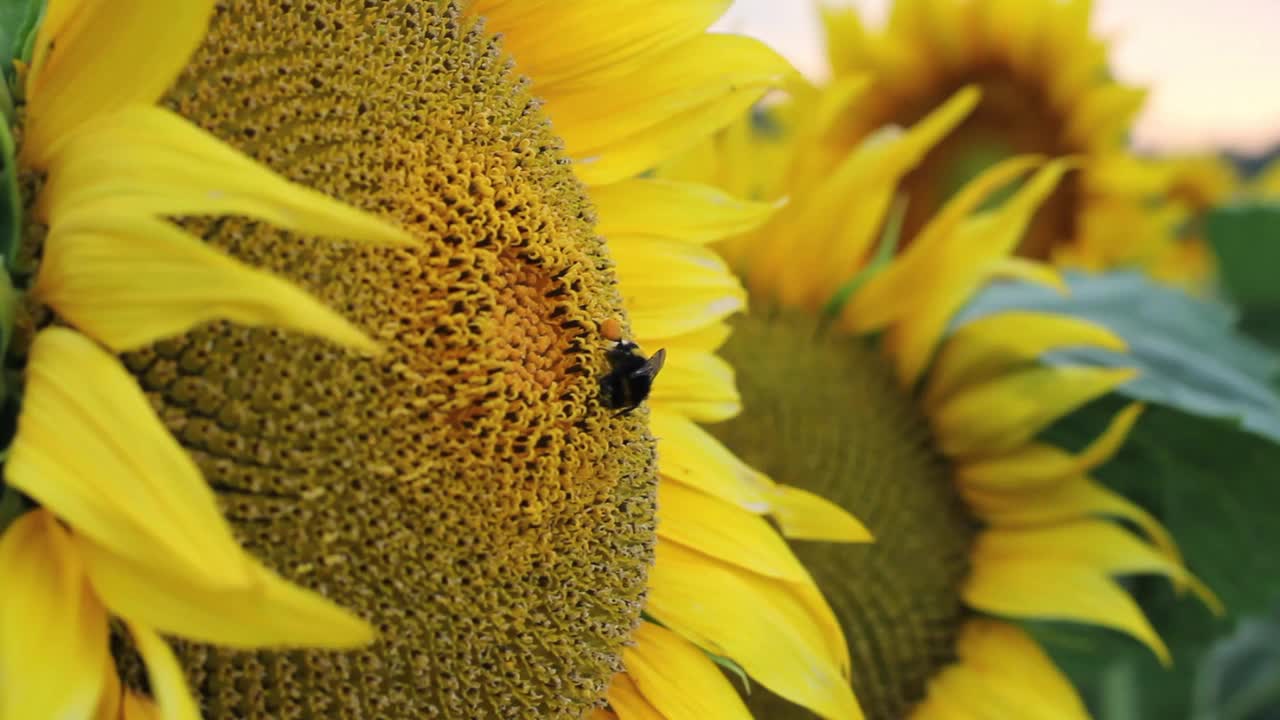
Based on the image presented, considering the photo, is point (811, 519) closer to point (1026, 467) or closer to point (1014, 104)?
point (1026, 467)

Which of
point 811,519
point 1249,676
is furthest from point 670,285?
point 1249,676

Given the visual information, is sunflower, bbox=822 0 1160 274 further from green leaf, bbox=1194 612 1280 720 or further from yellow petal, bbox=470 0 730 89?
yellow petal, bbox=470 0 730 89

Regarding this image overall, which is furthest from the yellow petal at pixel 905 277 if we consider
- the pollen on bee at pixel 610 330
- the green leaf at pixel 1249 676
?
the green leaf at pixel 1249 676

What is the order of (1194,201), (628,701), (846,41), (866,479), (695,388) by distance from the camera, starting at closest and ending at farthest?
(628,701), (695,388), (866,479), (846,41), (1194,201)

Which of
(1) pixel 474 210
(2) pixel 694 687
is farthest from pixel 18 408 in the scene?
(2) pixel 694 687

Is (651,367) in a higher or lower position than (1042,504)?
higher

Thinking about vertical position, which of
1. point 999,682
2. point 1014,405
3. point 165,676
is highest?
point 165,676

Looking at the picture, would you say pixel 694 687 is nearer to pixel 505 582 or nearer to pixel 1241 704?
pixel 505 582
